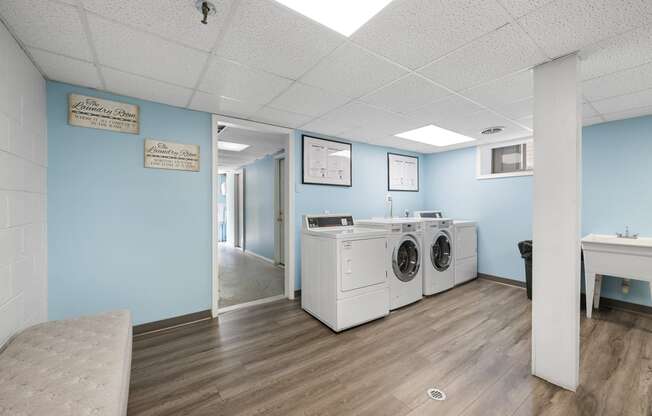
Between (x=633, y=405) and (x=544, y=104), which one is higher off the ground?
(x=544, y=104)

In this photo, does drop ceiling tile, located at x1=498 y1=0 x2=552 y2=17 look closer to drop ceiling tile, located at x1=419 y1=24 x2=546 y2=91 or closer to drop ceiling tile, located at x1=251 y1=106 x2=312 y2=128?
drop ceiling tile, located at x1=419 y1=24 x2=546 y2=91

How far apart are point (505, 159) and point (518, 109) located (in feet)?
5.45

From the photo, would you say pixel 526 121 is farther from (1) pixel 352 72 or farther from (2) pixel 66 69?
(2) pixel 66 69

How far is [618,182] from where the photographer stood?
2.98 m

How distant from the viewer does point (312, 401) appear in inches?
61.7

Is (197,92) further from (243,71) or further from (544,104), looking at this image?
(544,104)

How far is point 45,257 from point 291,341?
2.11 m

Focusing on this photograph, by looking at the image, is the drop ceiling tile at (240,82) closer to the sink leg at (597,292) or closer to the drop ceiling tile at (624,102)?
the drop ceiling tile at (624,102)

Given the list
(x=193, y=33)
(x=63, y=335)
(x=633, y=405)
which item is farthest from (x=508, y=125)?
(x=63, y=335)

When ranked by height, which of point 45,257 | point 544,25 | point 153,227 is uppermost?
point 544,25

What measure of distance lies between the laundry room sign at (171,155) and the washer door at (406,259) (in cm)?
246

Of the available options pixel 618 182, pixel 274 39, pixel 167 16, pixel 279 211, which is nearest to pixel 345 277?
pixel 274 39

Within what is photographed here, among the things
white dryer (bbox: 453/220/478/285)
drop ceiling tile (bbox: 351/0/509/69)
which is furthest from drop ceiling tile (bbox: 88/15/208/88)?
white dryer (bbox: 453/220/478/285)

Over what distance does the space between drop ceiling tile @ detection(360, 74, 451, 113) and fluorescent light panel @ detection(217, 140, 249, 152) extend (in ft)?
9.52
